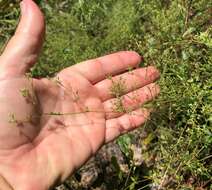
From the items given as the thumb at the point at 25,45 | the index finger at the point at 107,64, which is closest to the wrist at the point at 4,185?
the thumb at the point at 25,45

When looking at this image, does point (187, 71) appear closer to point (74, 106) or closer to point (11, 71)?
point (74, 106)

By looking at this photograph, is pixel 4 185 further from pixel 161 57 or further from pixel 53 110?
pixel 161 57

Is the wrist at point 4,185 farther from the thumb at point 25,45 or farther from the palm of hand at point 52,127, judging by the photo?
the thumb at point 25,45

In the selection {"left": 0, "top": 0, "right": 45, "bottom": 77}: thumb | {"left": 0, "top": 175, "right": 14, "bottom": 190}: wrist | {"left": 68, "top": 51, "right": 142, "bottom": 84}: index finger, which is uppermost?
{"left": 0, "top": 0, "right": 45, "bottom": 77}: thumb

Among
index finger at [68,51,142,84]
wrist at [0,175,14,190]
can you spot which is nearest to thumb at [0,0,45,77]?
index finger at [68,51,142,84]


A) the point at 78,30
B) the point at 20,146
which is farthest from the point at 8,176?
the point at 78,30

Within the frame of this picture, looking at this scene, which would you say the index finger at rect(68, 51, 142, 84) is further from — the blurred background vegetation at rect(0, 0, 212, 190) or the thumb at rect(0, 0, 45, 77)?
the thumb at rect(0, 0, 45, 77)
